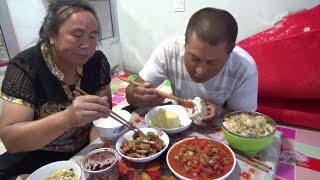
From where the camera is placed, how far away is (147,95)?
1373mm

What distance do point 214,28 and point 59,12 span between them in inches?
31.1

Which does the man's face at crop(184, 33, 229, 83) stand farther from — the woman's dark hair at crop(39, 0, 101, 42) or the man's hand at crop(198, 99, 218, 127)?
the woman's dark hair at crop(39, 0, 101, 42)

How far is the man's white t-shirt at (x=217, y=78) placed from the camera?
1.50 metres

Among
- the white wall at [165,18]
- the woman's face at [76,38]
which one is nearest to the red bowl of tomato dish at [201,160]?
the woman's face at [76,38]

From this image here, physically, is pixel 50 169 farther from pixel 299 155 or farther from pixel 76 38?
pixel 299 155

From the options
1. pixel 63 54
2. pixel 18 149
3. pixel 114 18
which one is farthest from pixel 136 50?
pixel 18 149

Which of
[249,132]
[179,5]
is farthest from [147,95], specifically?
[179,5]

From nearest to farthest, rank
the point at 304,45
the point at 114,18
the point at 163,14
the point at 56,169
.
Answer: the point at 56,169, the point at 304,45, the point at 163,14, the point at 114,18

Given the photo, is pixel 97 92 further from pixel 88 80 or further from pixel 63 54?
pixel 63 54

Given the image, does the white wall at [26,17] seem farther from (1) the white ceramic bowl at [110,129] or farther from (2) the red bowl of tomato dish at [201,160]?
(2) the red bowl of tomato dish at [201,160]

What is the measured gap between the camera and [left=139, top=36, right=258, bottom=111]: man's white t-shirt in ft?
4.91

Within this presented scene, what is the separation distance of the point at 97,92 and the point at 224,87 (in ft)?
2.68

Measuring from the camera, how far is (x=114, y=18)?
159 inches

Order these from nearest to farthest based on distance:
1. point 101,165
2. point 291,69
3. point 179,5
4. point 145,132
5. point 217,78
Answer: point 101,165
point 145,132
point 217,78
point 291,69
point 179,5
